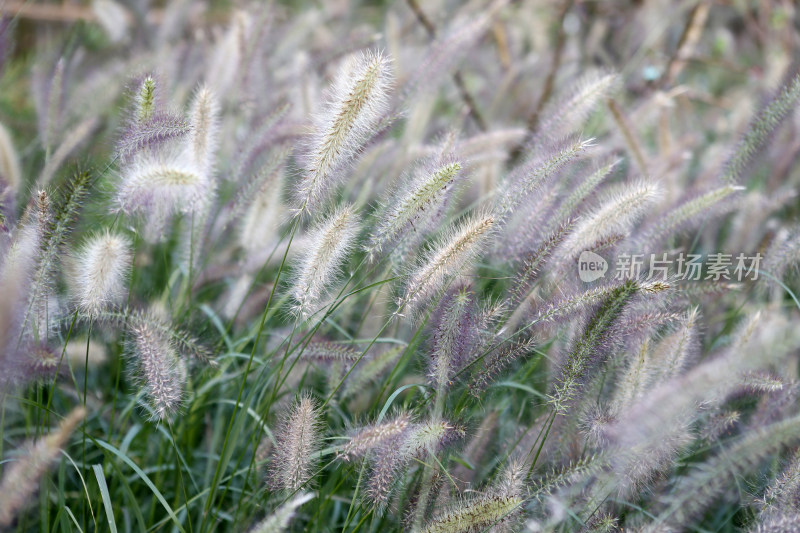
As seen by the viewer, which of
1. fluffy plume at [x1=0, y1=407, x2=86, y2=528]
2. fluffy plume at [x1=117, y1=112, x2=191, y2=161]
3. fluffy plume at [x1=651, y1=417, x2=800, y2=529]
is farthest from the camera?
fluffy plume at [x1=117, y1=112, x2=191, y2=161]

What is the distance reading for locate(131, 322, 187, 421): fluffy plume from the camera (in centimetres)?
156

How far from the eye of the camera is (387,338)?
190 centimetres

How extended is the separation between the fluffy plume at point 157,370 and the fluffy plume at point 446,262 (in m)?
0.60

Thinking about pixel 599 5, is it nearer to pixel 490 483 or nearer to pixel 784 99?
pixel 784 99

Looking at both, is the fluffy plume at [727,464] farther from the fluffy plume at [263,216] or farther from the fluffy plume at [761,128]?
the fluffy plume at [263,216]

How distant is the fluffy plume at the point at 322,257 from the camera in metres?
1.59

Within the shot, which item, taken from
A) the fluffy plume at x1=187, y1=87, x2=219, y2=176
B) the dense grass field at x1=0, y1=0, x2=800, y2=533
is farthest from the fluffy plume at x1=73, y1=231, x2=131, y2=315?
the fluffy plume at x1=187, y1=87, x2=219, y2=176

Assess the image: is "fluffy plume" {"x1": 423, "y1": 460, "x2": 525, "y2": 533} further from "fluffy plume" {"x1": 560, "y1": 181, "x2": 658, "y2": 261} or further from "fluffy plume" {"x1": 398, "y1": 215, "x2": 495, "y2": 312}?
"fluffy plume" {"x1": 560, "y1": 181, "x2": 658, "y2": 261}

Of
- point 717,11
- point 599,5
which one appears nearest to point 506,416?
point 599,5

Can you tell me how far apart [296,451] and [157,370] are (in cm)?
40

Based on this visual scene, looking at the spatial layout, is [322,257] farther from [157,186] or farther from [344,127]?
[157,186]

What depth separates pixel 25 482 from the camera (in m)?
1.15

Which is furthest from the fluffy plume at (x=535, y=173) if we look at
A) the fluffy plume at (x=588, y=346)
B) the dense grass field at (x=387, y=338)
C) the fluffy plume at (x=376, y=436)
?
the fluffy plume at (x=376, y=436)

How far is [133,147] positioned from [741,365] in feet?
4.90
